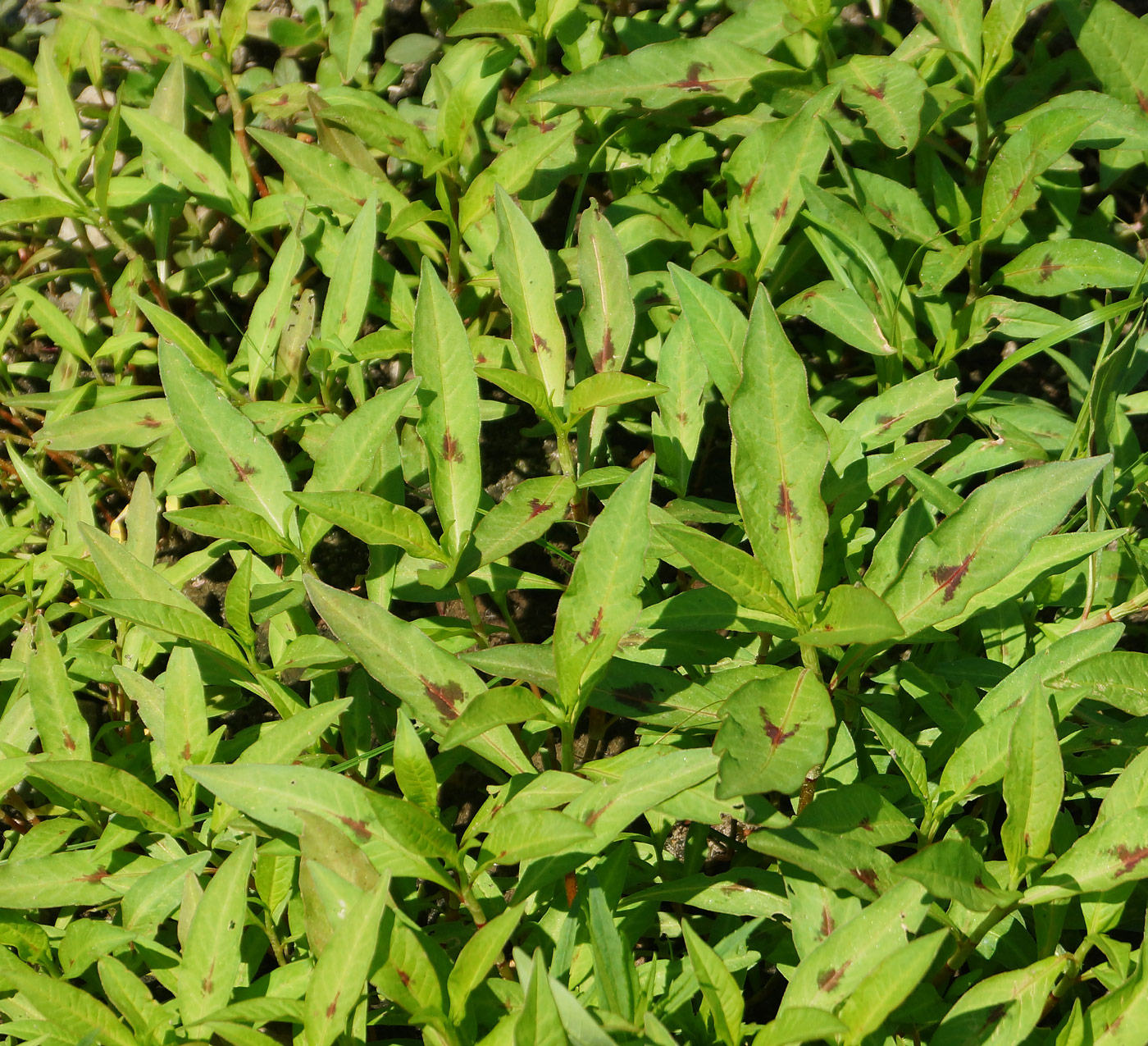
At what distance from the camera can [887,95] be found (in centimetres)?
239

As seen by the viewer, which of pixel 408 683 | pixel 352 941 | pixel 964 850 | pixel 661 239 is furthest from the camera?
pixel 661 239

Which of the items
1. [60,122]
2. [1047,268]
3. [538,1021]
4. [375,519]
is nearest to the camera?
[538,1021]

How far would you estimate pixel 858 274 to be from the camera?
2.35 meters

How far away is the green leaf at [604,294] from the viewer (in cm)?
221

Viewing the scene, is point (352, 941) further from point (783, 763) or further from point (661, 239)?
point (661, 239)

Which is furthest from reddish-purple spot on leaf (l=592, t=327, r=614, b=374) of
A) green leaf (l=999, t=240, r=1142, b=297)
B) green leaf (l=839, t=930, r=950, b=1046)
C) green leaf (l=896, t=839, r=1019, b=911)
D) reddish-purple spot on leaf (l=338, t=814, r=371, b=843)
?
green leaf (l=839, t=930, r=950, b=1046)

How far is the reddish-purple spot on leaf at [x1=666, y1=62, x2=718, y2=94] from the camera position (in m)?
2.54

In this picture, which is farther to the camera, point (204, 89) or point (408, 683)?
point (204, 89)

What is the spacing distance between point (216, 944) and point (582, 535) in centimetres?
113

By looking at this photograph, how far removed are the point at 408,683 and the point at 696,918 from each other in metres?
0.76

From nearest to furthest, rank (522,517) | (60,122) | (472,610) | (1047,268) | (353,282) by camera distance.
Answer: (522,517) < (472,610) < (1047,268) < (353,282) < (60,122)

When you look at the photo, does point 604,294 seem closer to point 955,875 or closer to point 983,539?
point 983,539

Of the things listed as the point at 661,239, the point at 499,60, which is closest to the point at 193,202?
the point at 499,60

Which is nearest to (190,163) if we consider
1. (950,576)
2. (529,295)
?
(529,295)
